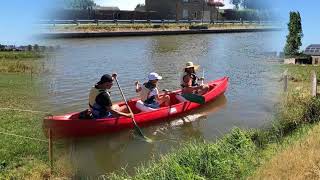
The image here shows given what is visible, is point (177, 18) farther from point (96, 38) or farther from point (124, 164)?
point (124, 164)

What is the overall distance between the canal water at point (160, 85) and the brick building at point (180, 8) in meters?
23.8

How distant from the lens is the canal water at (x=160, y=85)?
31.7 feet

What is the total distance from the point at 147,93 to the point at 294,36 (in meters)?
20.3

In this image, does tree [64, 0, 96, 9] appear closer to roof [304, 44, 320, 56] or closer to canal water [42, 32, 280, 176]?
canal water [42, 32, 280, 176]

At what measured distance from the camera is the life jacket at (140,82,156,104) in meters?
12.0

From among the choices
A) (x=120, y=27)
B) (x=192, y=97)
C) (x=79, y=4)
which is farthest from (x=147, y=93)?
(x=79, y=4)

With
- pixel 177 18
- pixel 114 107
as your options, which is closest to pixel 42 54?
pixel 114 107

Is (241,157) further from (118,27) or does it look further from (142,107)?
(118,27)

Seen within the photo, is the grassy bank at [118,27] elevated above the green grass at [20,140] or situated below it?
above


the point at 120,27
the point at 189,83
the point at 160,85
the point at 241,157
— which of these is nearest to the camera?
the point at 241,157

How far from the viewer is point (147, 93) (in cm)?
1205

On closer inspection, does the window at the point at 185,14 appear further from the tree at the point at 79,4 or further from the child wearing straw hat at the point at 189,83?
the child wearing straw hat at the point at 189,83

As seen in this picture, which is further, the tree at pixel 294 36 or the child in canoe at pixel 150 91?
the tree at pixel 294 36

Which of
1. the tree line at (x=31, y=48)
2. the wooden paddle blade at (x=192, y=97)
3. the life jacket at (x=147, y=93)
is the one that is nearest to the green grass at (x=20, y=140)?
the life jacket at (x=147, y=93)
